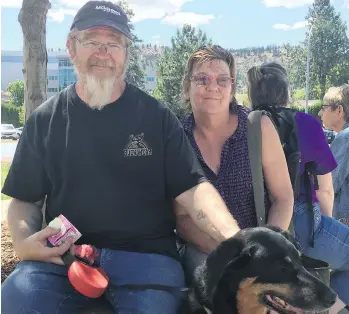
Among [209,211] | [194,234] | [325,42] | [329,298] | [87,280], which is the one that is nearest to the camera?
[87,280]

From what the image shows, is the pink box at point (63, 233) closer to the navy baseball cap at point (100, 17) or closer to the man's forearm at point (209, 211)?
the man's forearm at point (209, 211)

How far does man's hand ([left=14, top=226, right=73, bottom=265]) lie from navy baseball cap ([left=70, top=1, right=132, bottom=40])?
4.22 feet

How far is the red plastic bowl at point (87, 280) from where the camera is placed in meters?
2.75

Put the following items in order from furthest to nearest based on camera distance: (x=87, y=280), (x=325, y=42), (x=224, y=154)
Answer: (x=325, y=42) → (x=224, y=154) → (x=87, y=280)

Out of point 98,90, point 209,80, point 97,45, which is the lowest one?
point 98,90

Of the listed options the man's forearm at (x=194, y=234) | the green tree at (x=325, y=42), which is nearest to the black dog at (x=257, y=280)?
the man's forearm at (x=194, y=234)

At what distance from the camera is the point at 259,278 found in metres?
2.90

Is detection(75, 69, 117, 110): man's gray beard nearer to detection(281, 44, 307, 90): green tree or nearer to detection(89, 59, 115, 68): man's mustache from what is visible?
detection(89, 59, 115, 68): man's mustache

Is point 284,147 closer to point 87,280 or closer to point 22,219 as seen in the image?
point 87,280

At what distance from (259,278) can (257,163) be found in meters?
0.88

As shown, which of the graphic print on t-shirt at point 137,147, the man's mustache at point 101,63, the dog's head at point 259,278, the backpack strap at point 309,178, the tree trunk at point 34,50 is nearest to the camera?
the dog's head at point 259,278

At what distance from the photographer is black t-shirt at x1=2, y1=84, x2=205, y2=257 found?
3.09m

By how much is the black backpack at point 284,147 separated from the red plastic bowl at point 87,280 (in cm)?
120

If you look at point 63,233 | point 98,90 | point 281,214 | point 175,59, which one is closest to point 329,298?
point 281,214
